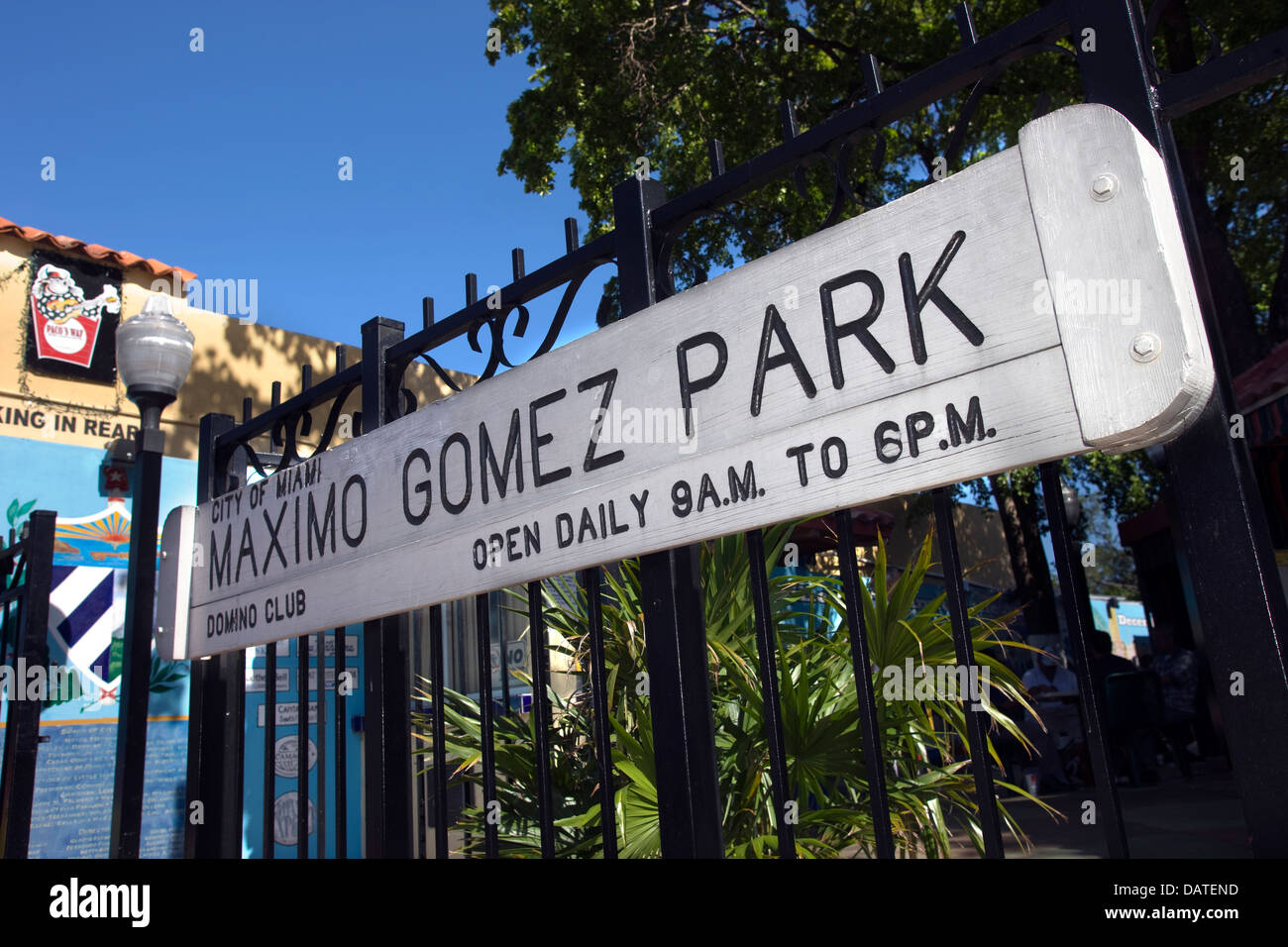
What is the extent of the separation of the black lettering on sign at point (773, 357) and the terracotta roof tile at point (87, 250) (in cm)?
694

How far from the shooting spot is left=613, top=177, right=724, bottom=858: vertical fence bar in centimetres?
189

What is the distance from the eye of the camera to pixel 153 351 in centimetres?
367

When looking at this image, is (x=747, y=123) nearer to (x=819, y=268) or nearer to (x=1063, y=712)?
(x=1063, y=712)

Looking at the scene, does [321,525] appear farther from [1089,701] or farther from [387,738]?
[1089,701]

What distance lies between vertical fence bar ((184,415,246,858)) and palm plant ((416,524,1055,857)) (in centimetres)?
64

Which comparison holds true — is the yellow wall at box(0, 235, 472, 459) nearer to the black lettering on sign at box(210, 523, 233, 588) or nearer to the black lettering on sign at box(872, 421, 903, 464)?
the black lettering on sign at box(210, 523, 233, 588)

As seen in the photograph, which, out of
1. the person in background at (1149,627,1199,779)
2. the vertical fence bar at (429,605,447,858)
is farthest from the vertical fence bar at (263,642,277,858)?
the person in background at (1149,627,1199,779)

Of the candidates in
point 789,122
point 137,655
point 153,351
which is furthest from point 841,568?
point 153,351

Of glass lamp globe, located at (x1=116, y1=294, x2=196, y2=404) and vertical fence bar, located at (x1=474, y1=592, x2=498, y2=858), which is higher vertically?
glass lamp globe, located at (x1=116, y1=294, x2=196, y2=404)

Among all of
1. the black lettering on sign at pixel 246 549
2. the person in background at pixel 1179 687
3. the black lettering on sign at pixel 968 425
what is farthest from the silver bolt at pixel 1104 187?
the person in background at pixel 1179 687

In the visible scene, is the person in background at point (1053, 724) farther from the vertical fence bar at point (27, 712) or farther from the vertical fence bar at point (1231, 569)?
the vertical fence bar at point (1231, 569)

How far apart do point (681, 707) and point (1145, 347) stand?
1.06 meters

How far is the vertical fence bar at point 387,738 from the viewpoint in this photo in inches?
98.2

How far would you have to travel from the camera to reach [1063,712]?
32.6 feet
